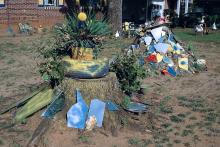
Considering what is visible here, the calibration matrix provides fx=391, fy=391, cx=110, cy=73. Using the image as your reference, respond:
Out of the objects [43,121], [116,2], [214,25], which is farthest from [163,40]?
[214,25]

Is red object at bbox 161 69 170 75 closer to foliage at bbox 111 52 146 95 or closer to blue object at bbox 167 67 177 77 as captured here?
blue object at bbox 167 67 177 77

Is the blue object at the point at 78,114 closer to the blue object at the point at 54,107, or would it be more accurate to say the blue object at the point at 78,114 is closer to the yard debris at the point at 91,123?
the yard debris at the point at 91,123

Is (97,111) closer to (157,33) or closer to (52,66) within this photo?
(52,66)

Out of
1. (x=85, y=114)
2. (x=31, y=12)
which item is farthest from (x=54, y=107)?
(x=31, y=12)

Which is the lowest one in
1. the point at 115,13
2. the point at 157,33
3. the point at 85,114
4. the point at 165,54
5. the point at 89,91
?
the point at 85,114

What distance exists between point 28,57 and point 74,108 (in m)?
8.05

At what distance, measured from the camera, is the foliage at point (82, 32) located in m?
7.40

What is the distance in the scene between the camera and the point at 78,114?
7074 millimetres

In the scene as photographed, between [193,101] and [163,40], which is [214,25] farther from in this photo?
[193,101]

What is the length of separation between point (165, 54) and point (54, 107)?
6.19m

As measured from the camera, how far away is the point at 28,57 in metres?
14.7

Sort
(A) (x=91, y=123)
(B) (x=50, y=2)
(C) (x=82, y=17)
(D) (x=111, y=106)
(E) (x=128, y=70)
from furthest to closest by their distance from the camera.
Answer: (B) (x=50, y=2)
(E) (x=128, y=70)
(D) (x=111, y=106)
(C) (x=82, y=17)
(A) (x=91, y=123)

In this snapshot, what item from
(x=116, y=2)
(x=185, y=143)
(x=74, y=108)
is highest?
(x=116, y=2)

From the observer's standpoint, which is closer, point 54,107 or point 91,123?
point 91,123
